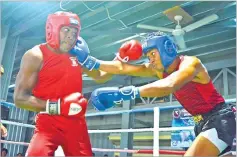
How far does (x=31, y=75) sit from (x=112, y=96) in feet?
1.55

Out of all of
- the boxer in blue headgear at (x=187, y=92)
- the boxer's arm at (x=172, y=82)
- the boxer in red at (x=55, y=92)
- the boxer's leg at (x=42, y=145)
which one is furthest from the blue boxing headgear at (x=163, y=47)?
the boxer's leg at (x=42, y=145)

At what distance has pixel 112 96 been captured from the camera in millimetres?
1509

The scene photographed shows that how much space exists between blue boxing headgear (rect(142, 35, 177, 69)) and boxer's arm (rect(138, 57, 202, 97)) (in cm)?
13

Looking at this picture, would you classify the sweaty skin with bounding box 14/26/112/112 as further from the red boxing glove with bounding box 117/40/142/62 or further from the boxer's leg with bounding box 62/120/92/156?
the red boxing glove with bounding box 117/40/142/62

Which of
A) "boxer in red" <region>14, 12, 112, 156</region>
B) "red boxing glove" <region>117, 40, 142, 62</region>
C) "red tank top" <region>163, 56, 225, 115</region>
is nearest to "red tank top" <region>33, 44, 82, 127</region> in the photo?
"boxer in red" <region>14, 12, 112, 156</region>

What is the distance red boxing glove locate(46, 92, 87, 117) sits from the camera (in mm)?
1529

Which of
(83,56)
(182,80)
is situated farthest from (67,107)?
(182,80)

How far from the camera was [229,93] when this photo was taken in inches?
239

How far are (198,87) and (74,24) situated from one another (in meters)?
0.80

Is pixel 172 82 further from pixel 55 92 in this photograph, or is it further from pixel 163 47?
pixel 55 92

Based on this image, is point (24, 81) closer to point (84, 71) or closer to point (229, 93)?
point (84, 71)

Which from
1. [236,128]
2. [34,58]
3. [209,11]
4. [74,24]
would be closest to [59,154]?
[34,58]

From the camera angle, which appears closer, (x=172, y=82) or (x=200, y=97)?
(x=172, y=82)

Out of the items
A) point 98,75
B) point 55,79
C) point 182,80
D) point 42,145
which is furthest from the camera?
point 98,75
